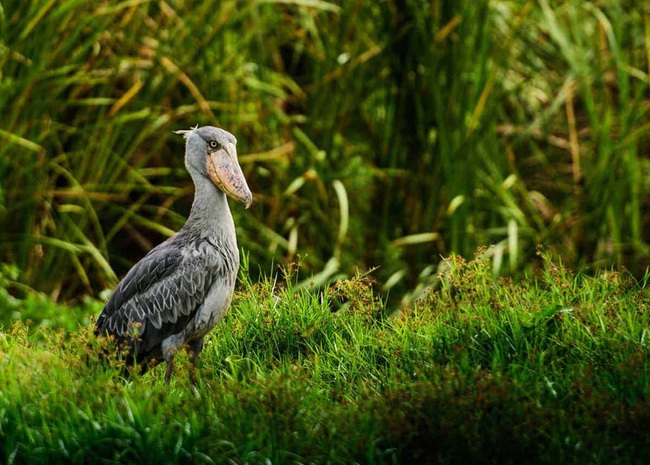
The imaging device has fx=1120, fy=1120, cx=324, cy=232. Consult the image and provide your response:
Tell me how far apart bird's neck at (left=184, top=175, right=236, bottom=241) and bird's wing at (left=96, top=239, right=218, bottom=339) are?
0.07 meters

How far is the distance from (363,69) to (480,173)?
36.3 inches

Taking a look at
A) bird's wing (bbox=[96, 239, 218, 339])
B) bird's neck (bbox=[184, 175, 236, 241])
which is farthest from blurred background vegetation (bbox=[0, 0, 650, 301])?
bird's neck (bbox=[184, 175, 236, 241])

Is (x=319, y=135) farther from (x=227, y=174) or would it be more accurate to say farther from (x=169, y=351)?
(x=169, y=351)

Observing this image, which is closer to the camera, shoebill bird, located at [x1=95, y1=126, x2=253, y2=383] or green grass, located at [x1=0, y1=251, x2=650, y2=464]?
green grass, located at [x1=0, y1=251, x2=650, y2=464]

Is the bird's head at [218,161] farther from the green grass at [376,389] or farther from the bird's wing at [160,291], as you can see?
the green grass at [376,389]

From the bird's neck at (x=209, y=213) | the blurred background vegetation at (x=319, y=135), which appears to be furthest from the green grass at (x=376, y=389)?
the blurred background vegetation at (x=319, y=135)

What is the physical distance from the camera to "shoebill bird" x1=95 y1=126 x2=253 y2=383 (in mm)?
3861

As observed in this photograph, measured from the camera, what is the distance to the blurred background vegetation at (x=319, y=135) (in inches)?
234

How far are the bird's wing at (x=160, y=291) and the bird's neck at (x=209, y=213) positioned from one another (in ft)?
0.21

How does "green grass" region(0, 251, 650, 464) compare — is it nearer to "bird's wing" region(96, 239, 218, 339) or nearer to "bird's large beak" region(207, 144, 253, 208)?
"bird's wing" region(96, 239, 218, 339)

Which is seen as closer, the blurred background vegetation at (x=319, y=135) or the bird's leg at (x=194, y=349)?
the bird's leg at (x=194, y=349)

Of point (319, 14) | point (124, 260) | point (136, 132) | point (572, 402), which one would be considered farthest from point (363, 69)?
point (572, 402)

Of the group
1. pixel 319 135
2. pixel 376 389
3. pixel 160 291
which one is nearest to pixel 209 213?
pixel 160 291

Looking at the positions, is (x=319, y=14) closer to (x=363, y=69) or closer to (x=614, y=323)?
(x=363, y=69)
